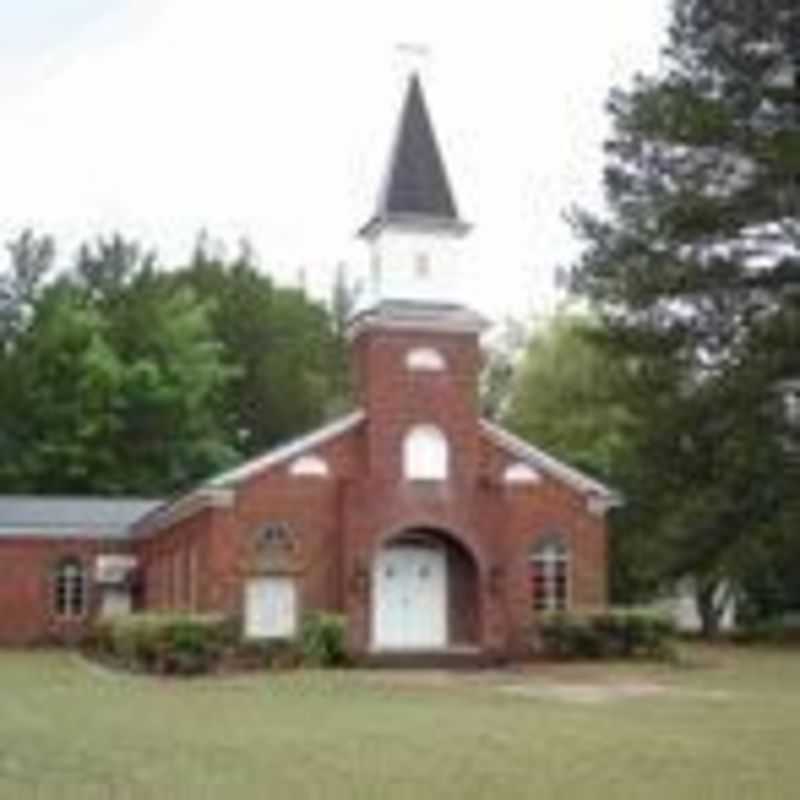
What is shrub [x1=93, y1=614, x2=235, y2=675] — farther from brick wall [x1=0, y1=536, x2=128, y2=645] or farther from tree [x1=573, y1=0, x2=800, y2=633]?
tree [x1=573, y1=0, x2=800, y2=633]

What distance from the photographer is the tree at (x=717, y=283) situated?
23.7 m

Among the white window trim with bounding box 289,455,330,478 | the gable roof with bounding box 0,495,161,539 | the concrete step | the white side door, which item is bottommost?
the concrete step

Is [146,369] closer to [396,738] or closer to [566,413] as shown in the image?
[566,413]

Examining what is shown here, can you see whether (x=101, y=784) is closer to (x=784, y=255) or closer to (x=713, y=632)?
(x=784, y=255)

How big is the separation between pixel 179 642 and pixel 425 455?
8940mm

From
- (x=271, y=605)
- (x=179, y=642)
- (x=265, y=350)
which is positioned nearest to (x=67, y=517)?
(x=271, y=605)

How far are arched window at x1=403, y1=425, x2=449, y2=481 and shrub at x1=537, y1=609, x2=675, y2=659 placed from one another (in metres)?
4.69

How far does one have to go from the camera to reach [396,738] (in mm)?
23500

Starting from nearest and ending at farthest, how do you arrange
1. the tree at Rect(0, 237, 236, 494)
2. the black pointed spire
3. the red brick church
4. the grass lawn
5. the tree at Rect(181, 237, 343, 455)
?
the grass lawn, the red brick church, the black pointed spire, the tree at Rect(0, 237, 236, 494), the tree at Rect(181, 237, 343, 455)

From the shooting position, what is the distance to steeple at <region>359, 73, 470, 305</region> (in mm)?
46656

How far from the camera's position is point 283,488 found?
45656mm

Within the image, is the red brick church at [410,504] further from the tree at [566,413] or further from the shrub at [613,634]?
the tree at [566,413]

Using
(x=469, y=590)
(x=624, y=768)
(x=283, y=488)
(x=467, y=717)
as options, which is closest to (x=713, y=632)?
(x=469, y=590)

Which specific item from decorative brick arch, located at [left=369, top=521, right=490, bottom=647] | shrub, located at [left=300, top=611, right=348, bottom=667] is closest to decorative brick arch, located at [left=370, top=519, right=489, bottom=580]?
decorative brick arch, located at [left=369, top=521, right=490, bottom=647]
